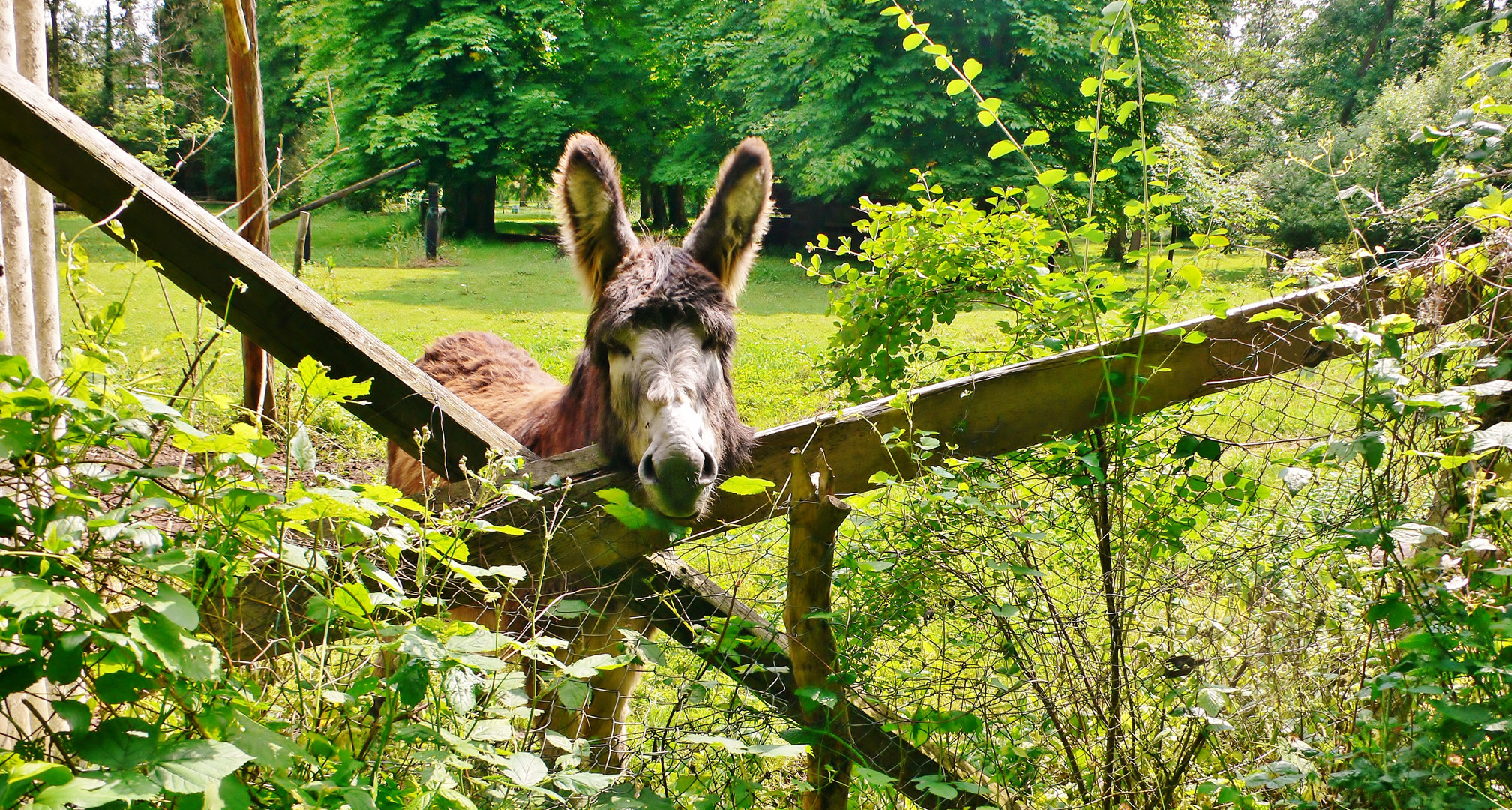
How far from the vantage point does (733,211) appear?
11.0 ft

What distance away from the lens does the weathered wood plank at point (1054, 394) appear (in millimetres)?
2504

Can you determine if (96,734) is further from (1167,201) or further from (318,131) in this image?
(318,131)

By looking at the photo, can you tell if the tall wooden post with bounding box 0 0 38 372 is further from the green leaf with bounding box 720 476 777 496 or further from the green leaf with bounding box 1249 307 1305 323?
the green leaf with bounding box 1249 307 1305 323

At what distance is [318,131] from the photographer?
1435 inches

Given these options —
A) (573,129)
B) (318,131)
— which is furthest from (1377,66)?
(318,131)

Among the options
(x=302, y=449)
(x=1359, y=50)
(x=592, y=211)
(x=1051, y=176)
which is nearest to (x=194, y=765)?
(x=302, y=449)

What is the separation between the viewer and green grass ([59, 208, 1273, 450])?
8.59 m

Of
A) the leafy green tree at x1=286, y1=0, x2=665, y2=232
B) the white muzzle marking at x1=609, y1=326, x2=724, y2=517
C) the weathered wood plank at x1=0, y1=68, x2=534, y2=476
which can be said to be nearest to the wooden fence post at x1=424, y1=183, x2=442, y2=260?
the leafy green tree at x1=286, y1=0, x2=665, y2=232

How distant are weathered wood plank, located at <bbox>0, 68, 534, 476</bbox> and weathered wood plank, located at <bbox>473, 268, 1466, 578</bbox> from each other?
2.21 ft

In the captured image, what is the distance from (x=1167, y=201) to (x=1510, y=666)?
138 centimetres

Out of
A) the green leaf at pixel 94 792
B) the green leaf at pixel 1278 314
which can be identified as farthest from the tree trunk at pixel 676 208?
the green leaf at pixel 94 792

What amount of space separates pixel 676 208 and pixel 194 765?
33.9 m

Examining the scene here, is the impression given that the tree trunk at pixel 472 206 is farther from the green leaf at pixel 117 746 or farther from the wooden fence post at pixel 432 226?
the green leaf at pixel 117 746

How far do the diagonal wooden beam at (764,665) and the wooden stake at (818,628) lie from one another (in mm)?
66
